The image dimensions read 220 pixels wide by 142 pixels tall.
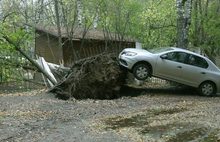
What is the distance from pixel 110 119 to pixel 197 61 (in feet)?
25.9

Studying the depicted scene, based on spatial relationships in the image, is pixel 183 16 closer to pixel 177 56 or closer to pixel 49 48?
pixel 177 56

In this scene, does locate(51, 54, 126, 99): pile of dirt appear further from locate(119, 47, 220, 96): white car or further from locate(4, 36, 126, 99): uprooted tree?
locate(119, 47, 220, 96): white car

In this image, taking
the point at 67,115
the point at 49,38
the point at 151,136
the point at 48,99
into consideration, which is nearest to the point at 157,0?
the point at 49,38

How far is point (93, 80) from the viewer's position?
17.2 meters

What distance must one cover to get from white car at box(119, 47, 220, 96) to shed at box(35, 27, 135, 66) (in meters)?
8.79

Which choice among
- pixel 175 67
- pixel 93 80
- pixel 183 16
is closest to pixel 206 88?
pixel 175 67

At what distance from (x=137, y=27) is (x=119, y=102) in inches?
737

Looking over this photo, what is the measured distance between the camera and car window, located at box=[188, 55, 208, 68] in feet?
61.0

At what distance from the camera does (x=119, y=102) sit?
15.6m

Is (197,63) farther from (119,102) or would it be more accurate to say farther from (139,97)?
(119,102)

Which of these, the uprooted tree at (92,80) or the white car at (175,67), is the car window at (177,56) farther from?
the uprooted tree at (92,80)

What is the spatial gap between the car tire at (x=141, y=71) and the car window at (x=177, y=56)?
1191mm

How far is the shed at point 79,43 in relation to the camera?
28047 mm

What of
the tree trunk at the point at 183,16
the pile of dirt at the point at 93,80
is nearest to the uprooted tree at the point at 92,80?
the pile of dirt at the point at 93,80
